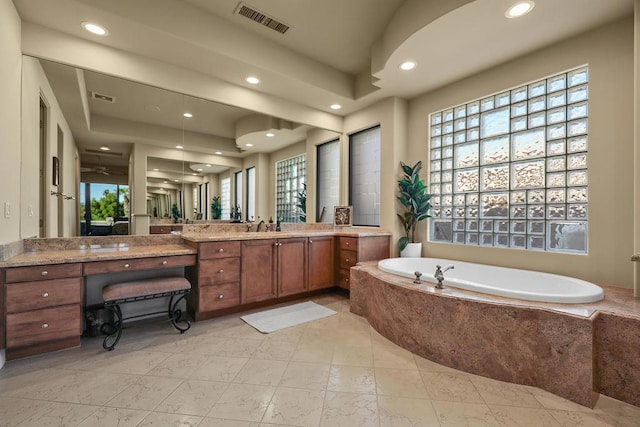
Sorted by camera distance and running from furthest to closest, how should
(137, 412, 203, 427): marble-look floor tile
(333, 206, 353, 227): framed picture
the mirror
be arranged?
(333, 206, 353, 227): framed picture
the mirror
(137, 412, 203, 427): marble-look floor tile

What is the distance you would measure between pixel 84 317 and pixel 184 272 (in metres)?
0.86

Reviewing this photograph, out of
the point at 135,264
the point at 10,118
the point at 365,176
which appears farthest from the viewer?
the point at 365,176

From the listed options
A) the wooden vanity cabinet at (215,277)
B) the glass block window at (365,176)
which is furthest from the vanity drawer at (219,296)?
the glass block window at (365,176)

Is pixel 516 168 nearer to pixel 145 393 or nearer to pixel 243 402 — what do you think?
pixel 243 402

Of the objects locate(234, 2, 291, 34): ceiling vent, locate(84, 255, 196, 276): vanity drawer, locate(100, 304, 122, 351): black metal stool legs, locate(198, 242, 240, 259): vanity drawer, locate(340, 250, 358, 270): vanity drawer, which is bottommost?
locate(100, 304, 122, 351): black metal stool legs

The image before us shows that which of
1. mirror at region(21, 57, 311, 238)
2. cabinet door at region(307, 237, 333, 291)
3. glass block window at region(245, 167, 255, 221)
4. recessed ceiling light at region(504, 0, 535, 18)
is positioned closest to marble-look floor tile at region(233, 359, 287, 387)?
cabinet door at region(307, 237, 333, 291)

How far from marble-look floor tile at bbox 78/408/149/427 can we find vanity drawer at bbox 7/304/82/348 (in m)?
0.90

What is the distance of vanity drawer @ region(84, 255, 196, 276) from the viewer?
2.24m

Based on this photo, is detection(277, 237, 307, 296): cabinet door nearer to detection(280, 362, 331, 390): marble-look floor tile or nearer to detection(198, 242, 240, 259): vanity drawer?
detection(198, 242, 240, 259): vanity drawer

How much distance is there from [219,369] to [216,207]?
1942mm

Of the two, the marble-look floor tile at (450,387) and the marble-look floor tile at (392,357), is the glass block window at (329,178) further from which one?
the marble-look floor tile at (450,387)

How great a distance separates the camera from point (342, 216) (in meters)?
4.30

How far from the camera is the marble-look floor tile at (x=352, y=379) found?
5.74 ft

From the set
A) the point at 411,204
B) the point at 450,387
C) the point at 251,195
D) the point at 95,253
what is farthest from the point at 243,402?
the point at 411,204
